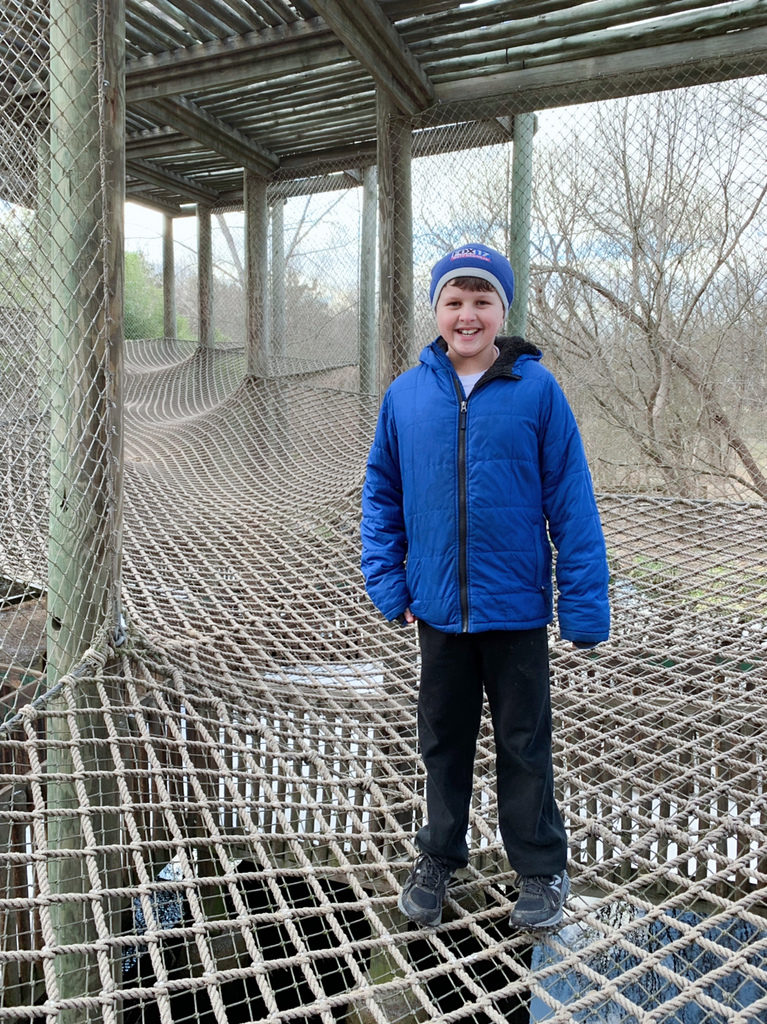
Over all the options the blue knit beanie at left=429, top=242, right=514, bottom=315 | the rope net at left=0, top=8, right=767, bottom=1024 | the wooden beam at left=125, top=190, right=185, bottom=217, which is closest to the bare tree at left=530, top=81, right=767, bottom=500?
the rope net at left=0, top=8, right=767, bottom=1024

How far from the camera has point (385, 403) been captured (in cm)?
129

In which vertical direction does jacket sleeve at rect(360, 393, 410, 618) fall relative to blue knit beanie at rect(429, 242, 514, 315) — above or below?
below

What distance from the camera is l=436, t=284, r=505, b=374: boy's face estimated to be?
3.80 feet

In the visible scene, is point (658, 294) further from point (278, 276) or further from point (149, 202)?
point (149, 202)

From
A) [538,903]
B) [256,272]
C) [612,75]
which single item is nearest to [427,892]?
[538,903]

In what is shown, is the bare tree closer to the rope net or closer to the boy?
the rope net

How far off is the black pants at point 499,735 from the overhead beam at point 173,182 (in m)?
5.71

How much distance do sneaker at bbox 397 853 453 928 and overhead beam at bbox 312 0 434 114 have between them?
2.90 metres

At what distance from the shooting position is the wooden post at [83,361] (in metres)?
1.80

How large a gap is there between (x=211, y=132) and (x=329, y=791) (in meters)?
4.15

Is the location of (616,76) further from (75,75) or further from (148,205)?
(148,205)

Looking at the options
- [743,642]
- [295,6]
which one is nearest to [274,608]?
[743,642]

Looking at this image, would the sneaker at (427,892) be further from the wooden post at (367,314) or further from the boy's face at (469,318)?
the wooden post at (367,314)

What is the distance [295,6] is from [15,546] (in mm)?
2477
